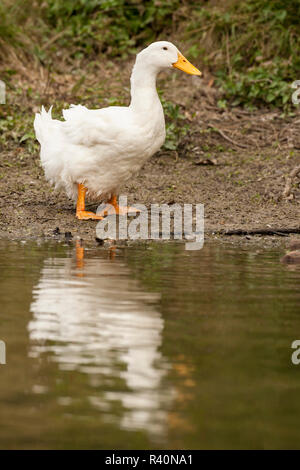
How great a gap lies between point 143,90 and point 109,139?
56 cm

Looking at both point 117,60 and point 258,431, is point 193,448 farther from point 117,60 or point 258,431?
point 117,60

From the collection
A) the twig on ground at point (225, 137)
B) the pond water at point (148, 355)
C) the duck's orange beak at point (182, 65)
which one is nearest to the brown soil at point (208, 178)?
the twig on ground at point (225, 137)

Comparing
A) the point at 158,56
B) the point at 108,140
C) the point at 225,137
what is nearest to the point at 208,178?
the point at 225,137

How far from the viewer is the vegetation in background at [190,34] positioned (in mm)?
12094

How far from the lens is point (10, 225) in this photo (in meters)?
8.29

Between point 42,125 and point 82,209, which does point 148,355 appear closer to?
point 82,209

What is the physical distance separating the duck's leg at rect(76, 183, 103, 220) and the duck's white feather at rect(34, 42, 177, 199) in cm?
6

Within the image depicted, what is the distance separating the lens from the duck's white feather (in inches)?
319

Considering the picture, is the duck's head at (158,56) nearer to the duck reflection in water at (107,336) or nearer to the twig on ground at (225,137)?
the twig on ground at (225,137)

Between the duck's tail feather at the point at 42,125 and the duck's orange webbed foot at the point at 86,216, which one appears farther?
the duck's tail feather at the point at 42,125

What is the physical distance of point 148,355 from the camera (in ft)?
13.2

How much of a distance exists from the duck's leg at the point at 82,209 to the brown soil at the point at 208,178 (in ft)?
0.20

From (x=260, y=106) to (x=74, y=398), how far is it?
8949mm

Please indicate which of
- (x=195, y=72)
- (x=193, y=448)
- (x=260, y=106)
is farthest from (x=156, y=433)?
(x=260, y=106)
